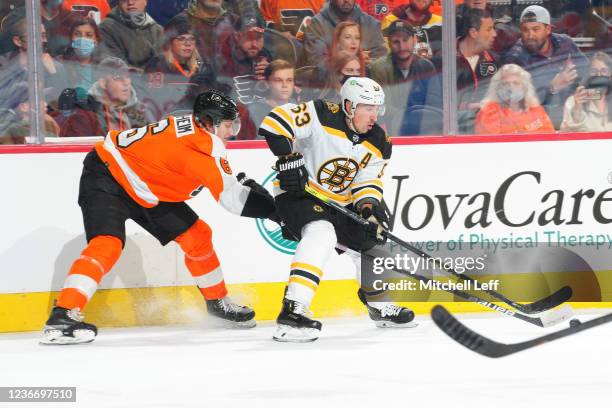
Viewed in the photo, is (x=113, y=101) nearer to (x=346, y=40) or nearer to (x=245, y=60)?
(x=245, y=60)

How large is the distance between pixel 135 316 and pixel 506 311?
1572 mm

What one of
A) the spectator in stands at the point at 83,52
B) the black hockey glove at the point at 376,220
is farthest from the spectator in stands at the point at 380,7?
the spectator in stands at the point at 83,52

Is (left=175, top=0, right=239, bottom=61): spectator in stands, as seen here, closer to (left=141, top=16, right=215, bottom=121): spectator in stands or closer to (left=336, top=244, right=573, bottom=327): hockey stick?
(left=141, top=16, right=215, bottom=121): spectator in stands

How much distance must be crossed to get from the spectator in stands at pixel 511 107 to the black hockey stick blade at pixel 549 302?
0.79 metres

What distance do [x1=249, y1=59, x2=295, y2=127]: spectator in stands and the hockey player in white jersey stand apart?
44cm

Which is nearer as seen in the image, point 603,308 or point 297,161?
point 297,161

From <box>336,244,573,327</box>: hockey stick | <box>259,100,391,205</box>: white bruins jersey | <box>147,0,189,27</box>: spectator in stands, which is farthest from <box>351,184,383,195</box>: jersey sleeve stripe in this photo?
<box>147,0,189,27</box>: spectator in stands

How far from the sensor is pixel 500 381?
10.8 ft

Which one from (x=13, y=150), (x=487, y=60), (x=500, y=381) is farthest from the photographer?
(x=487, y=60)

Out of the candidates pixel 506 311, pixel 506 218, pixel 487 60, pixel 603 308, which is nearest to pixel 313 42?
pixel 487 60

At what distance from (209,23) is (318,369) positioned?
70.3 inches

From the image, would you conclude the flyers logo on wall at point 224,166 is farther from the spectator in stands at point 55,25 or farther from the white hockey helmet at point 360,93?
the spectator in stands at point 55,25

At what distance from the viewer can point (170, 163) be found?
4199mm

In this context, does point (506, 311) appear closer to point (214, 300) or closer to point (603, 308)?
point (603, 308)
